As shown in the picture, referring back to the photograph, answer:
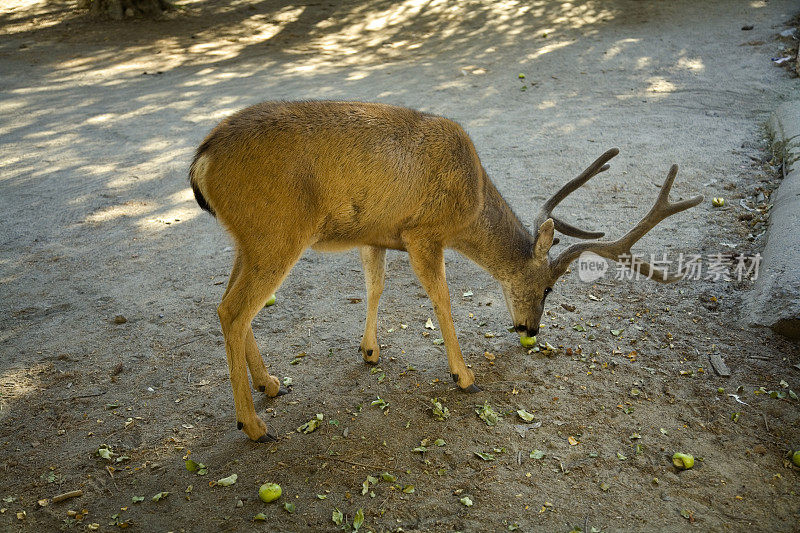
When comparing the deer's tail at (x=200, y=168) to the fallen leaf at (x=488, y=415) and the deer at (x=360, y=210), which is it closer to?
the deer at (x=360, y=210)

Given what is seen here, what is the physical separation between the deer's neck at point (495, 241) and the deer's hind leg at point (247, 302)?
131 cm

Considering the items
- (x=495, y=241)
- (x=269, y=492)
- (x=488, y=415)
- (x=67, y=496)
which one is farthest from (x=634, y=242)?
(x=67, y=496)

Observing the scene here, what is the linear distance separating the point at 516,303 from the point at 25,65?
10.7m

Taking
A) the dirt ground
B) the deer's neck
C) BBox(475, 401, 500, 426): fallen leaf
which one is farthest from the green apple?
the deer's neck

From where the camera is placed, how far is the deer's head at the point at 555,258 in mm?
4598

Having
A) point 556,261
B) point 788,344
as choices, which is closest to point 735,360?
point 788,344

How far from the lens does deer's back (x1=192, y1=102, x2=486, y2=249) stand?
3881 mm

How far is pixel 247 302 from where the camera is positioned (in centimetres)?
391

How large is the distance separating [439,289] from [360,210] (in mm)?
790

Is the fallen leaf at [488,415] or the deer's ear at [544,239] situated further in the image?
the deer's ear at [544,239]

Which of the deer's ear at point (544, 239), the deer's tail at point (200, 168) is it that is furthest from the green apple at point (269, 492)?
the deer's ear at point (544, 239)

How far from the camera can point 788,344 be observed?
4.96 m

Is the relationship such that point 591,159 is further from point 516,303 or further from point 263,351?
point 263,351

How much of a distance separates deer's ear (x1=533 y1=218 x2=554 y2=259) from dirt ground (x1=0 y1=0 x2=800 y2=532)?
2.64ft
